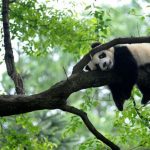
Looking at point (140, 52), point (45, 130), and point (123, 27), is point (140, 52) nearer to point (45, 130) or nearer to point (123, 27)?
point (45, 130)

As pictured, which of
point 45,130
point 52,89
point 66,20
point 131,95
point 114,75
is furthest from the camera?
point 45,130

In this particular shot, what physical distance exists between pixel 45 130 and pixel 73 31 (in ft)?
18.8

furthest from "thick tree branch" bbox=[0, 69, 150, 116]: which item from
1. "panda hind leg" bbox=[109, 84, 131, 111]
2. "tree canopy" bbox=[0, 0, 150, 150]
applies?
"panda hind leg" bbox=[109, 84, 131, 111]

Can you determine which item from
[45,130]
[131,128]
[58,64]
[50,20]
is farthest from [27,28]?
[58,64]

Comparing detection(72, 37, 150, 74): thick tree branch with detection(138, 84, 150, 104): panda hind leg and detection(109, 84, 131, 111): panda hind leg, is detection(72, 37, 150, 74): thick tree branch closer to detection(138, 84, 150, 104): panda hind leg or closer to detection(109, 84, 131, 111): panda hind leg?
detection(109, 84, 131, 111): panda hind leg

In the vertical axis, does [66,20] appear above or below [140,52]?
above

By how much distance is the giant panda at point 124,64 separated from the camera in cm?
523

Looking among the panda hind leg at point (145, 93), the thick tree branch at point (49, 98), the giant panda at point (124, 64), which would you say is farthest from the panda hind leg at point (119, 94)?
the thick tree branch at point (49, 98)

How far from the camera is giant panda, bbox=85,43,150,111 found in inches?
206

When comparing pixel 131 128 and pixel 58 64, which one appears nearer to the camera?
pixel 131 128

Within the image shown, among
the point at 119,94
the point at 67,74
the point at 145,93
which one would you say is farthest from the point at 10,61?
the point at 145,93

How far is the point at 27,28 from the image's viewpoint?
615 cm

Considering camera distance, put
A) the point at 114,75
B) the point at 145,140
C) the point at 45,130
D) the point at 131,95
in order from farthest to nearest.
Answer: the point at 45,130 → the point at 131,95 → the point at 145,140 → the point at 114,75

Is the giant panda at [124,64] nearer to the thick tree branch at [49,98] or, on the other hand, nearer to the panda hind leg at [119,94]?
the panda hind leg at [119,94]
